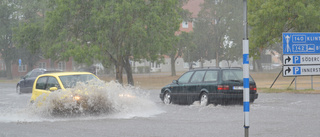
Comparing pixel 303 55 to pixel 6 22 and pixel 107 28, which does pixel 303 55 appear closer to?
pixel 107 28

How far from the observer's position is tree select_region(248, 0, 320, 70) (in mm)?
28078

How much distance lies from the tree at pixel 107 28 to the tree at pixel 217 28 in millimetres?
29230

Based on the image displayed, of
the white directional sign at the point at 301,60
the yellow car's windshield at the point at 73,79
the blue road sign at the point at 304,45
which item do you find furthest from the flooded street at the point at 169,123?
the blue road sign at the point at 304,45

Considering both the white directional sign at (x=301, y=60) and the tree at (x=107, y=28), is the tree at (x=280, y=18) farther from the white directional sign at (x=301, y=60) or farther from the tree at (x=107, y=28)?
the tree at (x=107, y=28)

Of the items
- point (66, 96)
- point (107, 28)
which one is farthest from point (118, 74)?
point (66, 96)

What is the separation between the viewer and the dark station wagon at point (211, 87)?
17.1 metres

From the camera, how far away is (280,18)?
28953 millimetres

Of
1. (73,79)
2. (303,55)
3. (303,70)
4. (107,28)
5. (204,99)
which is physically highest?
(107,28)

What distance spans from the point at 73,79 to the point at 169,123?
14.1 ft

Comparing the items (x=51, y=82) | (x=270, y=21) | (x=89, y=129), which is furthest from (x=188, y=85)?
(x=270, y=21)

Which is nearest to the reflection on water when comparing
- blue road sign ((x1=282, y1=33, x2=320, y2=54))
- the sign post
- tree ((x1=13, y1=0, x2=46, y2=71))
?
the sign post

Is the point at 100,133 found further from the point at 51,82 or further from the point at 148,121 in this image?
the point at 51,82

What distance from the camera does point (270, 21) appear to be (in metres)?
29.3

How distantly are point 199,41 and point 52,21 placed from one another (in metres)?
38.2
